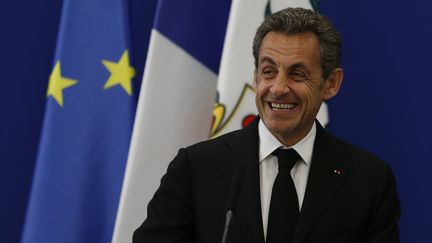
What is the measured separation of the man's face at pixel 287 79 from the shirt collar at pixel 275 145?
2 centimetres

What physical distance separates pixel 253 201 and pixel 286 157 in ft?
0.43

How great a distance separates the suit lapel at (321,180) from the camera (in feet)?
4.81

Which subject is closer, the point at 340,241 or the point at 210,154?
the point at 340,241

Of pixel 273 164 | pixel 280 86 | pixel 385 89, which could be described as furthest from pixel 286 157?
pixel 385 89

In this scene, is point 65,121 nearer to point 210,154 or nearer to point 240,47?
point 240,47

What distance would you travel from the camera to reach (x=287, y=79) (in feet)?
4.97

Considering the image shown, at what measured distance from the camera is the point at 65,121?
248 centimetres

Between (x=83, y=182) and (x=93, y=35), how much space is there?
53cm

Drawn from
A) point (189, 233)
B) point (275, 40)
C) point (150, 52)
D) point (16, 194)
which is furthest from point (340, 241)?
point (16, 194)

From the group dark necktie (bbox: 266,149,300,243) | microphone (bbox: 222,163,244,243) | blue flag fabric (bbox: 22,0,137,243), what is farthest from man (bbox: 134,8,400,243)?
blue flag fabric (bbox: 22,0,137,243)

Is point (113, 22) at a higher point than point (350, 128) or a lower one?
higher

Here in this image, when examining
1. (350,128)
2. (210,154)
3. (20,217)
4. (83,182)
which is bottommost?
(20,217)

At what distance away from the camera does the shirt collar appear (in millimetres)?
1560

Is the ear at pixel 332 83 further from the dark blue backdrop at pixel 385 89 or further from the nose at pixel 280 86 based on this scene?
the dark blue backdrop at pixel 385 89
